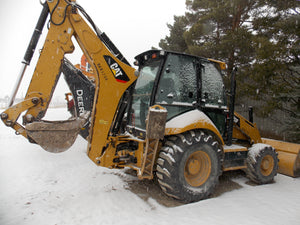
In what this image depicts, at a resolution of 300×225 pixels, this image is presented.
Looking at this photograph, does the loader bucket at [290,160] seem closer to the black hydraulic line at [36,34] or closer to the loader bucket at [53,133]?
the loader bucket at [53,133]

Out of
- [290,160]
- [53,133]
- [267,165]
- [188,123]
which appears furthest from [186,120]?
[290,160]

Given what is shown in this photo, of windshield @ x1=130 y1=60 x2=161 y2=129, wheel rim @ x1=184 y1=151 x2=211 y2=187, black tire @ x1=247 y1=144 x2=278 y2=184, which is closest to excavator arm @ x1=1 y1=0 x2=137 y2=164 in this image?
windshield @ x1=130 y1=60 x2=161 y2=129

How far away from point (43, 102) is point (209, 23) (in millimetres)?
9317

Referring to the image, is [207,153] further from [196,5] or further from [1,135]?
[196,5]

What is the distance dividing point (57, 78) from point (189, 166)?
2.63m

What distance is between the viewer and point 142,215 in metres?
3.01

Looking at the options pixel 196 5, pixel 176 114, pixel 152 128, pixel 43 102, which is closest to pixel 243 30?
pixel 196 5

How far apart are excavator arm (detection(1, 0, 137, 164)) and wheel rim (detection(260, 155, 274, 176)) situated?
11.1 feet

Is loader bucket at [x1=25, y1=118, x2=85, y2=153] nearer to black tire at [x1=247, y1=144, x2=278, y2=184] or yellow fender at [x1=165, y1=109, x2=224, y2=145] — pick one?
yellow fender at [x1=165, y1=109, x2=224, y2=145]

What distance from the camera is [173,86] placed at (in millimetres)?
3598

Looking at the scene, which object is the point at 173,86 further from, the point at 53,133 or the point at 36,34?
the point at 36,34

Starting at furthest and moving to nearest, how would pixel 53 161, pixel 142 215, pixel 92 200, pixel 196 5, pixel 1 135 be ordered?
pixel 196 5
pixel 1 135
pixel 53 161
pixel 92 200
pixel 142 215

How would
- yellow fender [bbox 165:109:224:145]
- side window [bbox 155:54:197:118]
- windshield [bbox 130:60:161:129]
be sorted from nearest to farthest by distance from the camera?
1. yellow fender [bbox 165:109:224:145]
2. side window [bbox 155:54:197:118]
3. windshield [bbox 130:60:161:129]

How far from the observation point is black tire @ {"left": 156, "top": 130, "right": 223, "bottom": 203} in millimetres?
3184
